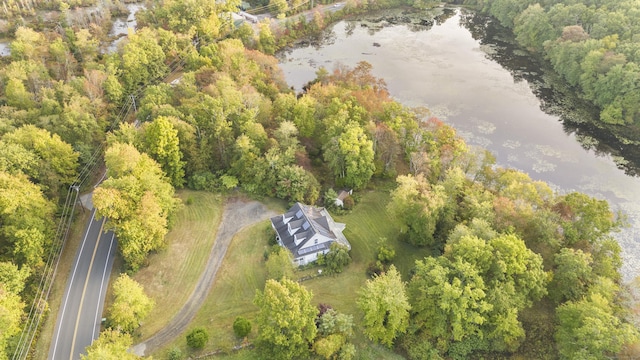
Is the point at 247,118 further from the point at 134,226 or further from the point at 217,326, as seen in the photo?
the point at 217,326

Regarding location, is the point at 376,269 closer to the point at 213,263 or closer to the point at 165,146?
the point at 213,263

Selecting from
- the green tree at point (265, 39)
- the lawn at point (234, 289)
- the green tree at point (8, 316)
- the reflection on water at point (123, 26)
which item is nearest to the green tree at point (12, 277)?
the green tree at point (8, 316)

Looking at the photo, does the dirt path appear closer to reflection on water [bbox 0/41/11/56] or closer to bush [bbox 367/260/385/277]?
bush [bbox 367/260/385/277]

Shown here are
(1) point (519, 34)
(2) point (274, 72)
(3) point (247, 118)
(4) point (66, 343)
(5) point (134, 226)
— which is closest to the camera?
(4) point (66, 343)

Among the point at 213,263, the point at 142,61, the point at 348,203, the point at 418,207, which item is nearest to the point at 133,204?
the point at 213,263

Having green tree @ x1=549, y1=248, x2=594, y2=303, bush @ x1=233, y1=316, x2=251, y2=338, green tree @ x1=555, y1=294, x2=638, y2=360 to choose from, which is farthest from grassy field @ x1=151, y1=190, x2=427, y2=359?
green tree @ x1=555, y1=294, x2=638, y2=360

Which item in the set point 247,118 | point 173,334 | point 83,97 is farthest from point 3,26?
point 173,334
